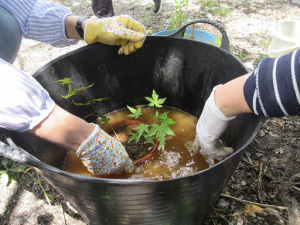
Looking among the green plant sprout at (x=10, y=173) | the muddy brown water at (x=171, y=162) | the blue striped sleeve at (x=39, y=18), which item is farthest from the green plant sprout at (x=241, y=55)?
the green plant sprout at (x=10, y=173)

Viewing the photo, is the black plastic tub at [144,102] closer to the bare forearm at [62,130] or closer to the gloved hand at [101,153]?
the bare forearm at [62,130]

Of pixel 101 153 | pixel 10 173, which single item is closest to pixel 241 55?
pixel 101 153

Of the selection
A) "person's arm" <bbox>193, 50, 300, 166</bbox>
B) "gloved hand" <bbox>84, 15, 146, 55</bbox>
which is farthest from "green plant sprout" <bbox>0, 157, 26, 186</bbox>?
"person's arm" <bbox>193, 50, 300, 166</bbox>

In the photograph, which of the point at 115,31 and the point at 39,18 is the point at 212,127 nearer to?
the point at 115,31

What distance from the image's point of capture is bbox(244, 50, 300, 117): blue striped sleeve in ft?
2.28

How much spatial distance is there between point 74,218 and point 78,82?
100cm

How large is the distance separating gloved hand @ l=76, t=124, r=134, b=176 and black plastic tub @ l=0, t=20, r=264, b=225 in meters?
0.22

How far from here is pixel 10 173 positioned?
1675mm

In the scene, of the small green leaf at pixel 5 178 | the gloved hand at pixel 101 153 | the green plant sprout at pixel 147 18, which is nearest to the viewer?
the gloved hand at pixel 101 153

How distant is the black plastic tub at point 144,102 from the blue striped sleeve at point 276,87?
118 mm

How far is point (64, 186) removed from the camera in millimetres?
831

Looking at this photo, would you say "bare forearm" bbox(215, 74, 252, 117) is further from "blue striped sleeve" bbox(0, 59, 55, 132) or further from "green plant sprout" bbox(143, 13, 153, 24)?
"green plant sprout" bbox(143, 13, 153, 24)

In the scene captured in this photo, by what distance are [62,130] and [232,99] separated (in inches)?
31.5

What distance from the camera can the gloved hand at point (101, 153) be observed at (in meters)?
1.06
